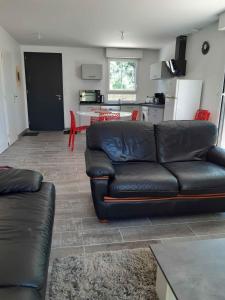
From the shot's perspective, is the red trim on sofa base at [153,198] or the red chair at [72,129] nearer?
the red trim on sofa base at [153,198]

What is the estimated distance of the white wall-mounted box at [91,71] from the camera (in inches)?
255

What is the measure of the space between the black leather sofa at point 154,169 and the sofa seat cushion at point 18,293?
1.15 meters

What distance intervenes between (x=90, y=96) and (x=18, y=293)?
617cm

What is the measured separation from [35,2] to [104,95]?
3.84 meters

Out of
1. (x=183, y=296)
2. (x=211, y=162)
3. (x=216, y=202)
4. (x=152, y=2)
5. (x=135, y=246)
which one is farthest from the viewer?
(x=152, y=2)

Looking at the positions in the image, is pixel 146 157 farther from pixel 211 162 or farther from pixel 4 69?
pixel 4 69

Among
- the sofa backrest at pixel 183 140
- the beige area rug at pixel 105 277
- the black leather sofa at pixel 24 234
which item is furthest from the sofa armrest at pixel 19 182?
the sofa backrest at pixel 183 140

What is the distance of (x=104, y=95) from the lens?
23.0 ft

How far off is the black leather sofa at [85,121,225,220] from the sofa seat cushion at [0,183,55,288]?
22.6 inches

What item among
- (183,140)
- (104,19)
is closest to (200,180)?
(183,140)

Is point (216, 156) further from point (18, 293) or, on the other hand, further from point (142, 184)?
point (18, 293)

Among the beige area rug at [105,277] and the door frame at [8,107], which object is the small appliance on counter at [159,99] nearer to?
the door frame at [8,107]

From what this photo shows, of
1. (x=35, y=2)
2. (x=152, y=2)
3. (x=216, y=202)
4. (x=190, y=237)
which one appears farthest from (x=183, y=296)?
(x=35, y=2)

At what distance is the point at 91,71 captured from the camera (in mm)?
6531
